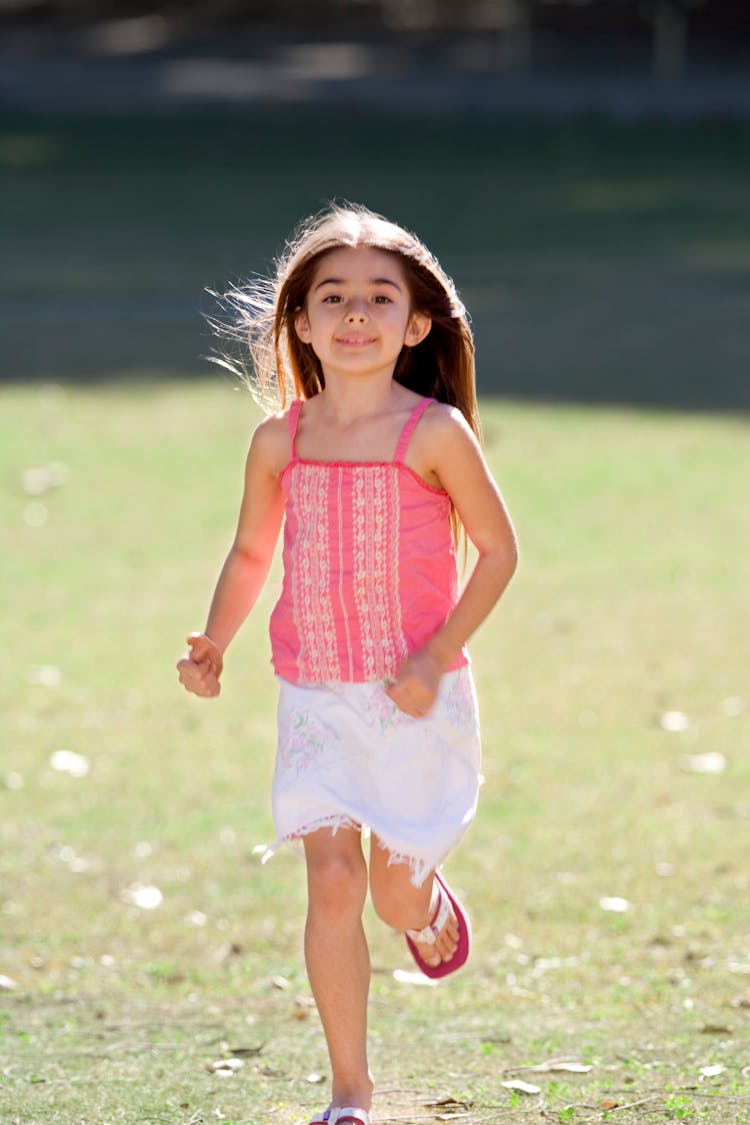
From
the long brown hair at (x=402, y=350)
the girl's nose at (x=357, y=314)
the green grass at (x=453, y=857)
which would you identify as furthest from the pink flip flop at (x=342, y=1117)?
the girl's nose at (x=357, y=314)

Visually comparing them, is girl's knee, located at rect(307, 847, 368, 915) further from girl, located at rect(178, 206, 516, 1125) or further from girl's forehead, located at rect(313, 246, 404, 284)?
girl's forehead, located at rect(313, 246, 404, 284)

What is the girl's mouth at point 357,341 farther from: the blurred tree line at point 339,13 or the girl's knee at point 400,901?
the blurred tree line at point 339,13

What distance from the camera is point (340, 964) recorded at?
10.0 feet

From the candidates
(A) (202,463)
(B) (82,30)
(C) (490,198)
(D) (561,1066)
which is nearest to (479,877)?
(D) (561,1066)

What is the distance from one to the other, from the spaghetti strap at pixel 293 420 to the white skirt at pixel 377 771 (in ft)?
1.31

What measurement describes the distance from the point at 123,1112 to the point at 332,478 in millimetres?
1062

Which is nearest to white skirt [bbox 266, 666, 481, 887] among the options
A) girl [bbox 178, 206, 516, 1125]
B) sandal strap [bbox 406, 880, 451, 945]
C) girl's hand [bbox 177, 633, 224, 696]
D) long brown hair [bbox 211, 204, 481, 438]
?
girl [bbox 178, 206, 516, 1125]

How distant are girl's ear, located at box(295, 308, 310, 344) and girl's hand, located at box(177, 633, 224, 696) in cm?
53

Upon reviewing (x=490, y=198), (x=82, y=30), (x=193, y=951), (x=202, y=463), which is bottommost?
(x=193, y=951)

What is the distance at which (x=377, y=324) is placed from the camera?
126 inches

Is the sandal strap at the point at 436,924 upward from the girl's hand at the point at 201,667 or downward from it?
downward

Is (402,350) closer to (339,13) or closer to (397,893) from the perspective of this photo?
(397,893)

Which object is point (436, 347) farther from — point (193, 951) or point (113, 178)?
point (113, 178)

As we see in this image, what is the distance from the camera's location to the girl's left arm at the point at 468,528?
310 cm
